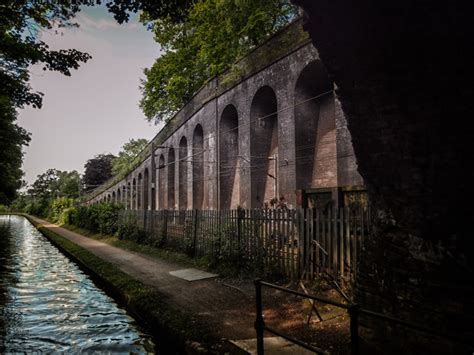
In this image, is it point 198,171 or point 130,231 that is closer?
point 130,231

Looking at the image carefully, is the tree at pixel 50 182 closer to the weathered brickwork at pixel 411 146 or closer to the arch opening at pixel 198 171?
the arch opening at pixel 198 171

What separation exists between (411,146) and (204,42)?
2300 centimetres

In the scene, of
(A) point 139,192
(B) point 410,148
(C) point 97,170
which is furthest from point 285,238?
(C) point 97,170

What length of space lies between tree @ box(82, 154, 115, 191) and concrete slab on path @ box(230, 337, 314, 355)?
71264mm

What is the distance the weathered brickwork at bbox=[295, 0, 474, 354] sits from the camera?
3.05 m

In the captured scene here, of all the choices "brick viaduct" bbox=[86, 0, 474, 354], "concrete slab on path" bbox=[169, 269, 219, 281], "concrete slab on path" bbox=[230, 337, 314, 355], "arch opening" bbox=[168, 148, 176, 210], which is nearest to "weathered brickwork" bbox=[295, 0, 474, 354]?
"brick viaduct" bbox=[86, 0, 474, 354]

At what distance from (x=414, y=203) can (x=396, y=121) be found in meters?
0.83

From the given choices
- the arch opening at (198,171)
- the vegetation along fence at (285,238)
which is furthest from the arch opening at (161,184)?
the vegetation along fence at (285,238)

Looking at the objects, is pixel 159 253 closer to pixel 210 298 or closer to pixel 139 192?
pixel 210 298

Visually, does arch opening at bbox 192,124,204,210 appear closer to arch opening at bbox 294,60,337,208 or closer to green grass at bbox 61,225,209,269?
green grass at bbox 61,225,209,269

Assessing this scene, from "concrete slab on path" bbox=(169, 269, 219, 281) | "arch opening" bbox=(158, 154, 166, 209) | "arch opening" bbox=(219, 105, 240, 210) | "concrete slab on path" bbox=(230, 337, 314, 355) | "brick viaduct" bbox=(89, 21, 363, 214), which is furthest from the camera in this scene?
"arch opening" bbox=(158, 154, 166, 209)

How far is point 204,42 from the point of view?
24234 millimetres

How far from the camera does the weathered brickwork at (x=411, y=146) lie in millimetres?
3051

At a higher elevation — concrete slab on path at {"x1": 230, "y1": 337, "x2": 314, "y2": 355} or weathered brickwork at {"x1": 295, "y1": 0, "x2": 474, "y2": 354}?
weathered brickwork at {"x1": 295, "y1": 0, "x2": 474, "y2": 354}
